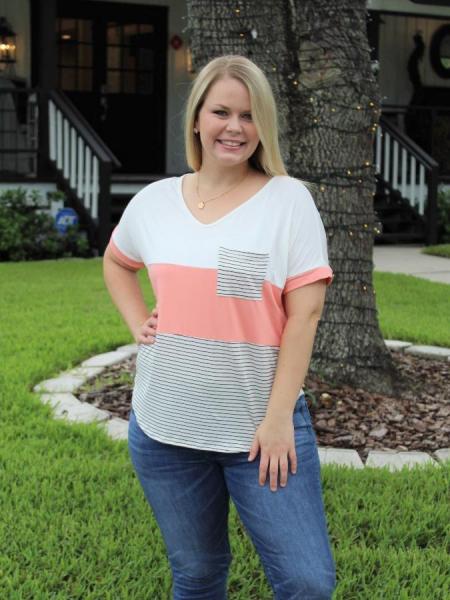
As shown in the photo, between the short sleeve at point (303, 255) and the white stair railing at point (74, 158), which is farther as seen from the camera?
the white stair railing at point (74, 158)

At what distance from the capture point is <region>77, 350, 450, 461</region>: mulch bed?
477 cm

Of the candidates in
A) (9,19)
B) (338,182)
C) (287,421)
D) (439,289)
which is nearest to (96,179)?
(9,19)

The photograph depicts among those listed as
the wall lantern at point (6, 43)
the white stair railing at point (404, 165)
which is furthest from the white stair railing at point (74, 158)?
the white stair railing at point (404, 165)

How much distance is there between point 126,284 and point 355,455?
204 centimetres

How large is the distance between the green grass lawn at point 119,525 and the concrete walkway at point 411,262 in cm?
635

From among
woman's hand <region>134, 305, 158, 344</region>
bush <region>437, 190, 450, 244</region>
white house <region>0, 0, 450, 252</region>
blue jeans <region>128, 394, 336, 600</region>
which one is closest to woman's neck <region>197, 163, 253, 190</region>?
woman's hand <region>134, 305, 158, 344</region>

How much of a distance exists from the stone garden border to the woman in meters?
1.99

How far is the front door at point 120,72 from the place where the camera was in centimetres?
1522

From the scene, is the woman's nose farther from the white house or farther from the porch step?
the porch step

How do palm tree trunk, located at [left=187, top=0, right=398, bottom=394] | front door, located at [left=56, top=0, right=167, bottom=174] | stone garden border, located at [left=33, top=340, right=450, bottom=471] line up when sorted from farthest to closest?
front door, located at [left=56, top=0, right=167, bottom=174], palm tree trunk, located at [left=187, top=0, right=398, bottom=394], stone garden border, located at [left=33, top=340, right=450, bottom=471]

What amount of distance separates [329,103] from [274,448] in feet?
10.7

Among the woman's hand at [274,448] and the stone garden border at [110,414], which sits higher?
the woman's hand at [274,448]

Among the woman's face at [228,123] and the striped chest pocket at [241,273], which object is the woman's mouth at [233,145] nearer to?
the woman's face at [228,123]

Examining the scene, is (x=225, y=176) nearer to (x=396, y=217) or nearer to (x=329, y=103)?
(x=329, y=103)
